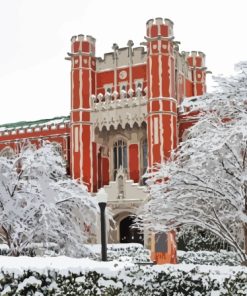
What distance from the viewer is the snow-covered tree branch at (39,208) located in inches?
743

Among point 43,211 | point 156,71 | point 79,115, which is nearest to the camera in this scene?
point 43,211

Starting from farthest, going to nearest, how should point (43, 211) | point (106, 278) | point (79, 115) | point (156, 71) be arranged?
point (79, 115)
point (156, 71)
point (43, 211)
point (106, 278)

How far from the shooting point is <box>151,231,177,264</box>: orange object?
90.5 ft

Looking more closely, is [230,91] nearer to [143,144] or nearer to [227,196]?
[227,196]

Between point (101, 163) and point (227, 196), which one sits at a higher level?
point (101, 163)

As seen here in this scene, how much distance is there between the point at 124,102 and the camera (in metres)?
35.7

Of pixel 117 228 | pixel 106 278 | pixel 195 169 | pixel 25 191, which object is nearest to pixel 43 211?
pixel 25 191

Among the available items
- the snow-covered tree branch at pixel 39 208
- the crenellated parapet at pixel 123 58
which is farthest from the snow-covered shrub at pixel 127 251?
the crenellated parapet at pixel 123 58

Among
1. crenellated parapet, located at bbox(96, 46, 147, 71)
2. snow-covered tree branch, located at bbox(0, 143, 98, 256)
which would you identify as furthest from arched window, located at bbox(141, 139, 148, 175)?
snow-covered tree branch, located at bbox(0, 143, 98, 256)

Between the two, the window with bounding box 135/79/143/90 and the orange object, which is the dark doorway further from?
the window with bounding box 135/79/143/90

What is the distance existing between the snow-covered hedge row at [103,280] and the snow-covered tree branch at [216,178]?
233 inches

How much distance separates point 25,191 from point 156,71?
17226 millimetres

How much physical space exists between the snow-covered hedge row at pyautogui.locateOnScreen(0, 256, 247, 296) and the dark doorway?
26524 mm

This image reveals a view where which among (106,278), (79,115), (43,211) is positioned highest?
(79,115)
